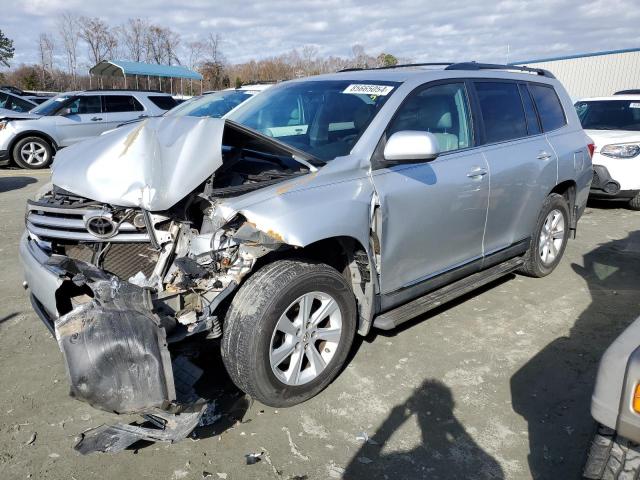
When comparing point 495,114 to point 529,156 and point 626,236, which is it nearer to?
point 529,156

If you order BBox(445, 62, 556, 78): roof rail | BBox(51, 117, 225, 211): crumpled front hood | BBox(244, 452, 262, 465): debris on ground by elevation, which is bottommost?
BBox(244, 452, 262, 465): debris on ground

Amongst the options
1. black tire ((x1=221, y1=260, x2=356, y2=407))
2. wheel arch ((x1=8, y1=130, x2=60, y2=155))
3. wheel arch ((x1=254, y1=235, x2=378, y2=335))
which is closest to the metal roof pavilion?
wheel arch ((x1=8, y1=130, x2=60, y2=155))

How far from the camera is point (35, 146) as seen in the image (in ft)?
37.5

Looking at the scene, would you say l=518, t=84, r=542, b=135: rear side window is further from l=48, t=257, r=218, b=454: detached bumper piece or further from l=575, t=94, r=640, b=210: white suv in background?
l=575, t=94, r=640, b=210: white suv in background

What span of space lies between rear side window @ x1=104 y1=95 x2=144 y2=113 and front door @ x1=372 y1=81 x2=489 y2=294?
1019 cm

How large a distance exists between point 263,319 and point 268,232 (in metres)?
0.45

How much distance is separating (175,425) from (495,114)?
328cm

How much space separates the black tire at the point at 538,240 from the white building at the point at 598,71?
24.5 meters

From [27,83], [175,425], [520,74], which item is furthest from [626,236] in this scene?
[27,83]

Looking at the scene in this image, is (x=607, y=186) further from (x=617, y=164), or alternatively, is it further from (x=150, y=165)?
(x=150, y=165)

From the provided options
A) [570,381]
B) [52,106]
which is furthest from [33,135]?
[570,381]

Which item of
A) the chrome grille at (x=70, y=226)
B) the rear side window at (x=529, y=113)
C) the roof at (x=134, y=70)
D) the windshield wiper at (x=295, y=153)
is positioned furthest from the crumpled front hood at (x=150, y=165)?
the roof at (x=134, y=70)

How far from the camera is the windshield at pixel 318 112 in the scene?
3.39 metres

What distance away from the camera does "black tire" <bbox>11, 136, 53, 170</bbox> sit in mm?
11195
